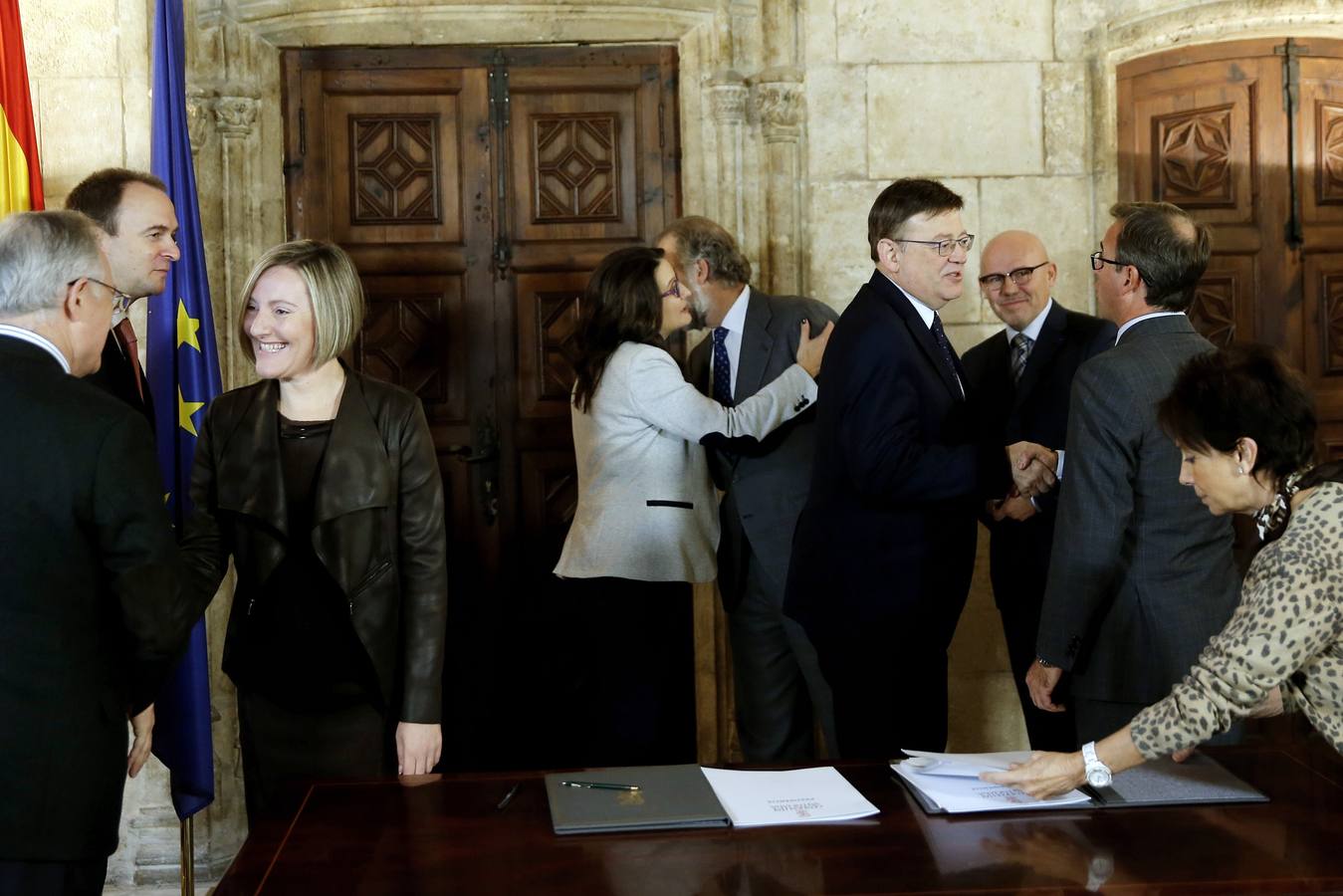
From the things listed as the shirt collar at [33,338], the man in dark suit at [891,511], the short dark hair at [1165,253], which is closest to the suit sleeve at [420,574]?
the shirt collar at [33,338]

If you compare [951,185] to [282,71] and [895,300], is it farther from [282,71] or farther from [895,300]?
[282,71]

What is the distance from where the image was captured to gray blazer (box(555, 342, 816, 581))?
364cm

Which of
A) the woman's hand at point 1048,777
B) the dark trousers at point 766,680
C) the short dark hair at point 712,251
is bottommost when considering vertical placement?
the dark trousers at point 766,680

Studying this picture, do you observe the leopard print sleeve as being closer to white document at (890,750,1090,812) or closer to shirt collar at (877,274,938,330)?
white document at (890,750,1090,812)

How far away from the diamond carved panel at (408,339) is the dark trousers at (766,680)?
4.86ft

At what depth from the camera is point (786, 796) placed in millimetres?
2074

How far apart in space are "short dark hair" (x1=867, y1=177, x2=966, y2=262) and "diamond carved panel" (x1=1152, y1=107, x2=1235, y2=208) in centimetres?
185

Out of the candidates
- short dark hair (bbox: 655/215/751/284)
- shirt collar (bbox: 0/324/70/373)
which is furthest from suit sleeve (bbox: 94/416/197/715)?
short dark hair (bbox: 655/215/751/284)

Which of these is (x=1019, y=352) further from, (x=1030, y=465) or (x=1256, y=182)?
(x=1256, y=182)

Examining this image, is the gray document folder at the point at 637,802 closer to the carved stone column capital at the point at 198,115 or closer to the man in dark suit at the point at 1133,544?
the man in dark suit at the point at 1133,544

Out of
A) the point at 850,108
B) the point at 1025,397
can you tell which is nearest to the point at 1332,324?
the point at 1025,397

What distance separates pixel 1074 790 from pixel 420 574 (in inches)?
54.7

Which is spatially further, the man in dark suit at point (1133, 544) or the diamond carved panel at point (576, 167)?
the diamond carved panel at point (576, 167)

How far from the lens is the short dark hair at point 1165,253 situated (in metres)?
2.94
